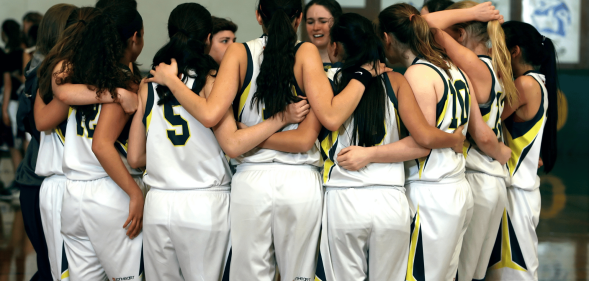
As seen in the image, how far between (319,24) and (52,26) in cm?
180

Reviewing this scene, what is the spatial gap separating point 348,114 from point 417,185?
554 mm

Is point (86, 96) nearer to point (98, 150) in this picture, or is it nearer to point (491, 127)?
point (98, 150)

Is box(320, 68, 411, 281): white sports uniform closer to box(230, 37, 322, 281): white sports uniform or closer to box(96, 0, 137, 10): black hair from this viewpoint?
box(230, 37, 322, 281): white sports uniform

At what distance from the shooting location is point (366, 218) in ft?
6.82

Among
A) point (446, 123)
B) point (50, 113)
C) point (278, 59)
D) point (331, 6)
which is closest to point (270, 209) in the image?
point (278, 59)

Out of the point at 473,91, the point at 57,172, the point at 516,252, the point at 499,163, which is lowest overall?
the point at 516,252

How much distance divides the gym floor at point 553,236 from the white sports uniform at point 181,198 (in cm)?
207

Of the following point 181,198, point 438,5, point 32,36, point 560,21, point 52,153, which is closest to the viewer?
point 181,198

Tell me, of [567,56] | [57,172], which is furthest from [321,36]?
[567,56]

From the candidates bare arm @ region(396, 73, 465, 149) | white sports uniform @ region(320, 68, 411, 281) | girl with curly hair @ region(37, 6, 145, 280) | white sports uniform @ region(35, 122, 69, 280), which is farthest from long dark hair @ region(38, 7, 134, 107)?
bare arm @ region(396, 73, 465, 149)

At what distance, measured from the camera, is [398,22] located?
2.32 m

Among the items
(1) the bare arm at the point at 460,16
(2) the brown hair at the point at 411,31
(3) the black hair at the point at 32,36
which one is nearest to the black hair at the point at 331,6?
(1) the bare arm at the point at 460,16

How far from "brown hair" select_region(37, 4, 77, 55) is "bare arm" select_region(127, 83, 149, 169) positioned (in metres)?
0.73

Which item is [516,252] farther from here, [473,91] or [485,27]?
[485,27]
